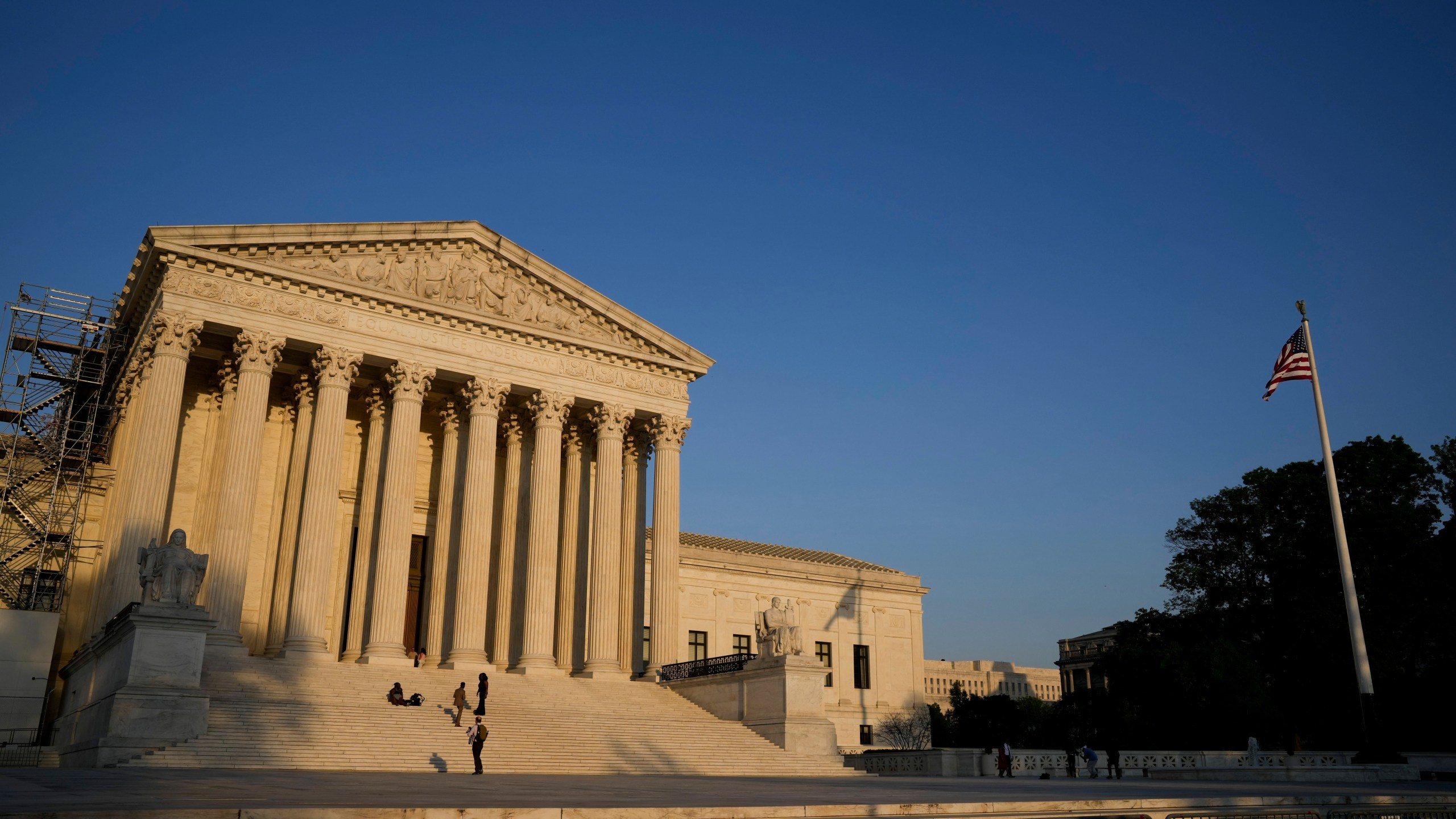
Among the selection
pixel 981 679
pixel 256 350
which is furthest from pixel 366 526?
pixel 981 679

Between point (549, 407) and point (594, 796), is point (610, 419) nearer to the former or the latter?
point (549, 407)

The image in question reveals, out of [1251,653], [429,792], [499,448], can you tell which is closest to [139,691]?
[429,792]

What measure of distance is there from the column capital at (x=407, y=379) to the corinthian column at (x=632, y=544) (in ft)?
26.2

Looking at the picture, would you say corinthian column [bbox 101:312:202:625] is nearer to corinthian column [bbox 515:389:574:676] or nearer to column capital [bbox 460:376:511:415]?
column capital [bbox 460:376:511:415]

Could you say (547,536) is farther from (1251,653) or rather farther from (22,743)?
(1251,653)

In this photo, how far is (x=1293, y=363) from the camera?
104 ft

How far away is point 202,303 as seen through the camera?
30531mm

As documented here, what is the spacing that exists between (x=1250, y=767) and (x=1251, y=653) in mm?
19513

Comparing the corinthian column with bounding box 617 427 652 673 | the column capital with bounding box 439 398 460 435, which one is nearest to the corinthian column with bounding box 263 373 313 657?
the column capital with bounding box 439 398 460 435

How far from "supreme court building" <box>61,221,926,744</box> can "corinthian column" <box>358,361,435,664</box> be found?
63 mm

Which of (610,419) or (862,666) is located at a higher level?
(610,419)

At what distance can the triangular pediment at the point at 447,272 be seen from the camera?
104ft

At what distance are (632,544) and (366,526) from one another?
31.8ft

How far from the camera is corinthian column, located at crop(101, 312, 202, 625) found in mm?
27844
